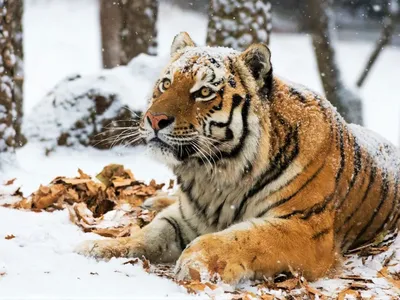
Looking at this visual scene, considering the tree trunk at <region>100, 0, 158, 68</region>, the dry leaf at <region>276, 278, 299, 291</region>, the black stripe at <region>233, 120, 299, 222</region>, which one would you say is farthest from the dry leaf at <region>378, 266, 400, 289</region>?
the tree trunk at <region>100, 0, 158, 68</region>

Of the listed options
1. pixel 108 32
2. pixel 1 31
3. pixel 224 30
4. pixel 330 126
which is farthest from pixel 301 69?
pixel 330 126

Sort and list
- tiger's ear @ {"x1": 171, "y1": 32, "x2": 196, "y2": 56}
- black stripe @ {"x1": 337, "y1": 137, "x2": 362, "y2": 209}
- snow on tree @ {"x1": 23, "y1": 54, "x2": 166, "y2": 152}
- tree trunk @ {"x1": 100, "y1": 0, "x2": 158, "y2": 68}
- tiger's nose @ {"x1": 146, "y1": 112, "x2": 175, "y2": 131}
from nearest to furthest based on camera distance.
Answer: tiger's nose @ {"x1": 146, "y1": 112, "x2": 175, "y2": 131} < black stripe @ {"x1": 337, "y1": 137, "x2": 362, "y2": 209} < tiger's ear @ {"x1": 171, "y1": 32, "x2": 196, "y2": 56} < snow on tree @ {"x1": 23, "y1": 54, "x2": 166, "y2": 152} < tree trunk @ {"x1": 100, "y1": 0, "x2": 158, "y2": 68}

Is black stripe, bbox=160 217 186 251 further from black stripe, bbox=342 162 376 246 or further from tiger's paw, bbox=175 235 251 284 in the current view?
black stripe, bbox=342 162 376 246

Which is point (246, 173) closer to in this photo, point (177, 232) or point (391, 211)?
point (177, 232)

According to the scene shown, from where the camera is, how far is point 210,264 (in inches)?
123

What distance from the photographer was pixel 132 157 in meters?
6.77

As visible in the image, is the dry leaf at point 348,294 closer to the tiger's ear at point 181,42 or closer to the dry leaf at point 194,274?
Result: the dry leaf at point 194,274

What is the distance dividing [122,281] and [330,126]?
1460mm

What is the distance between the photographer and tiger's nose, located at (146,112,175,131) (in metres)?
3.30

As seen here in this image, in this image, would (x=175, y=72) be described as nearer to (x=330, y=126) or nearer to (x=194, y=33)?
(x=330, y=126)

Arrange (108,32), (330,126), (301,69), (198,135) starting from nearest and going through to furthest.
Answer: (198,135)
(330,126)
(108,32)
(301,69)

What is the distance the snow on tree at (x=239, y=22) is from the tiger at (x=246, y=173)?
292 centimetres

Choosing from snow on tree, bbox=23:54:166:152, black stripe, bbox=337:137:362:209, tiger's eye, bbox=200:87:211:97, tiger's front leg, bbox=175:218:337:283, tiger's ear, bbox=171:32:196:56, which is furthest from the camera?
snow on tree, bbox=23:54:166:152

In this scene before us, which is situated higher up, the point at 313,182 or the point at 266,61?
the point at 266,61
